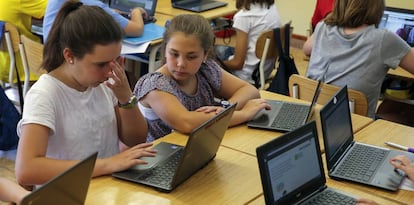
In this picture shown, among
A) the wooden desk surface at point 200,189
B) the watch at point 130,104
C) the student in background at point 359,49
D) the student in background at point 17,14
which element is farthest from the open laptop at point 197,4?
the wooden desk surface at point 200,189

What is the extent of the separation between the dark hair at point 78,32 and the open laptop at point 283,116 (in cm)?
73

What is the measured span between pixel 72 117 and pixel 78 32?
0.29 meters

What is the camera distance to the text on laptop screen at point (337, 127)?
190 cm

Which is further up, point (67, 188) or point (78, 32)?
point (78, 32)

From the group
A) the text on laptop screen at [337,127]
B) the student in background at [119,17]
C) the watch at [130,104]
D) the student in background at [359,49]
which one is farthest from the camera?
the student in background at [119,17]

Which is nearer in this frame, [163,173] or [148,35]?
[163,173]

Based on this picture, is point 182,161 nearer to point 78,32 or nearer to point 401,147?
point 78,32

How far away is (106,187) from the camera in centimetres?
172

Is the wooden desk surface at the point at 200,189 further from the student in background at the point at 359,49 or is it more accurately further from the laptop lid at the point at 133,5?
the laptop lid at the point at 133,5

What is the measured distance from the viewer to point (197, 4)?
4430 mm

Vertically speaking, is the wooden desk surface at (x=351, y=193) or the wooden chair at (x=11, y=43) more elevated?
the wooden desk surface at (x=351, y=193)

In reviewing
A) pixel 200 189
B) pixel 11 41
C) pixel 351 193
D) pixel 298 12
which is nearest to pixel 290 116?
pixel 351 193

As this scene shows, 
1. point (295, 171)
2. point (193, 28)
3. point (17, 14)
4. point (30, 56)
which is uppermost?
point (193, 28)

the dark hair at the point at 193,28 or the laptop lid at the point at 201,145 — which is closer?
the laptop lid at the point at 201,145
